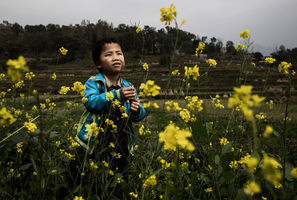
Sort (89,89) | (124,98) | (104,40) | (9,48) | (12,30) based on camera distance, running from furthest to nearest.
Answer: (12,30)
(9,48)
(104,40)
(89,89)
(124,98)

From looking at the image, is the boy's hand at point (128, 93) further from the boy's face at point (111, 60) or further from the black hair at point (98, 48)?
the black hair at point (98, 48)

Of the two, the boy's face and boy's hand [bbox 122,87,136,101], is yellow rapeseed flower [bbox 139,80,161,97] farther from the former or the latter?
the boy's face

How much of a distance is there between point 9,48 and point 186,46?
46.6m

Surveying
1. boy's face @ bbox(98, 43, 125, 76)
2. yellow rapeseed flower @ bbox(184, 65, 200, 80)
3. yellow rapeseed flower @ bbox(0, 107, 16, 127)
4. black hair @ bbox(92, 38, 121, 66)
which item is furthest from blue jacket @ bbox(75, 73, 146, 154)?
yellow rapeseed flower @ bbox(0, 107, 16, 127)

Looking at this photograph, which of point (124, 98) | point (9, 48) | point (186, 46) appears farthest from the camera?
point (186, 46)

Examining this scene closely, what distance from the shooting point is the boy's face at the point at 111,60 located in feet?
6.58

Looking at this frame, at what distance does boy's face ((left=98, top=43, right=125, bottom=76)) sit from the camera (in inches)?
79.0

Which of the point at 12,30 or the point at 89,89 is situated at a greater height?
the point at 12,30

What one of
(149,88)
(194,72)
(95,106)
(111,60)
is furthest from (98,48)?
(149,88)

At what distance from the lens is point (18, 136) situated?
1.84 metres

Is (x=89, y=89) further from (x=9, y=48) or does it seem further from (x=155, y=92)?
(x=9, y=48)

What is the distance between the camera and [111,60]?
2.02 m

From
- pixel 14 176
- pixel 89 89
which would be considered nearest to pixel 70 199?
pixel 14 176

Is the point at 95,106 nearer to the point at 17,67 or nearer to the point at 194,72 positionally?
the point at 194,72
